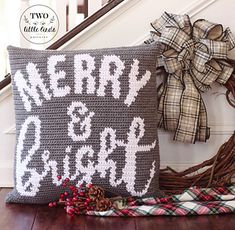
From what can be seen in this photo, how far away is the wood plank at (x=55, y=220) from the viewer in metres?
1.09

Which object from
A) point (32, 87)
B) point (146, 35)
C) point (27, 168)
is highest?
point (146, 35)

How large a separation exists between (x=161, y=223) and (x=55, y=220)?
0.96 ft

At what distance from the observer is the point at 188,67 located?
1354mm

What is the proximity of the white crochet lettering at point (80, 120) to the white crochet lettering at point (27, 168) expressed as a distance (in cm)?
9

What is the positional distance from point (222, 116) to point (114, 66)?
0.48m

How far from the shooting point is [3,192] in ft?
4.53

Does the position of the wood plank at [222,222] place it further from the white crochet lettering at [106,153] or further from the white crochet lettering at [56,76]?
the white crochet lettering at [56,76]

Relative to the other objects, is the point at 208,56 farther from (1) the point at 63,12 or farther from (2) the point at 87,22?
(1) the point at 63,12

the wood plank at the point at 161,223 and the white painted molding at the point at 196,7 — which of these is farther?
the white painted molding at the point at 196,7

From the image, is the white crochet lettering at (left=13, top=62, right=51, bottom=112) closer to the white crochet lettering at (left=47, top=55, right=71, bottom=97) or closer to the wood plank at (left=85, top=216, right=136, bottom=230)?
the white crochet lettering at (left=47, top=55, right=71, bottom=97)

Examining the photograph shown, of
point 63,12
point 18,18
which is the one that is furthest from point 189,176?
point 18,18

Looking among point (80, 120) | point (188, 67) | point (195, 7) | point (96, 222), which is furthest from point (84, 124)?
point (195, 7)

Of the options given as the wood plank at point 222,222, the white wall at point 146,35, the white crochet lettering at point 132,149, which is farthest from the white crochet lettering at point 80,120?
the wood plank at point 222,222

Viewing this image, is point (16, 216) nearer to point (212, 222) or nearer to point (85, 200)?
point (85, 200)
